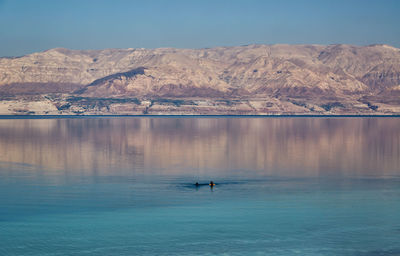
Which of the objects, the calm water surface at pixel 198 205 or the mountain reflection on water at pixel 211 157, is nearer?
the calm water surface at pixel 198 205

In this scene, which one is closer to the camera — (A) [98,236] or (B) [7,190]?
(A) [98,236]

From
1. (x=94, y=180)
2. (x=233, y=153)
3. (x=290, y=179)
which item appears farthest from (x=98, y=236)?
(x=233, y=153)

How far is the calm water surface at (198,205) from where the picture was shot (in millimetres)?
43469

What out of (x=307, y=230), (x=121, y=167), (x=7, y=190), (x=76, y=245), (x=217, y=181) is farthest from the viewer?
(x=121, y=167)

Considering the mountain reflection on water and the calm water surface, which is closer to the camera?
the calm water surface

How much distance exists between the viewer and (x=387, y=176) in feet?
257

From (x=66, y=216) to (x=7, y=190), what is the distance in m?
16.6

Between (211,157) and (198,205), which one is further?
(211,157)

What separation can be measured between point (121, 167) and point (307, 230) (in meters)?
45.0

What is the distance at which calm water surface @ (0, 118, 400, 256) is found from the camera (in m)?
43.5

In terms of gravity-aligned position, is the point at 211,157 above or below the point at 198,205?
below

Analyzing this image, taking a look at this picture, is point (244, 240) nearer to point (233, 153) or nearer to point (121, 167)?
point (121, 167)

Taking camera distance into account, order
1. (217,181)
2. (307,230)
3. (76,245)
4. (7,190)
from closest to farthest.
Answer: (76,245)
(307,230)
(7,190)
(217,181)

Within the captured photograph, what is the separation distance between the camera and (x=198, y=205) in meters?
57.2
